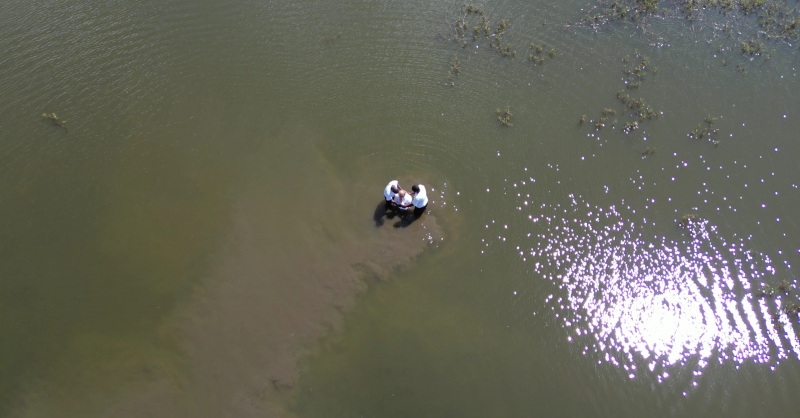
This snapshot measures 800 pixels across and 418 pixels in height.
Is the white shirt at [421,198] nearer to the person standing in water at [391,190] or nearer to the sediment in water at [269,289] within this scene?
the person standing in water at [391,190]

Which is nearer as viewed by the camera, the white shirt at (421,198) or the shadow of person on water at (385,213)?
the white shirt at (421,198)

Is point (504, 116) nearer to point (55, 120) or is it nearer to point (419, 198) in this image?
point (419, 198)

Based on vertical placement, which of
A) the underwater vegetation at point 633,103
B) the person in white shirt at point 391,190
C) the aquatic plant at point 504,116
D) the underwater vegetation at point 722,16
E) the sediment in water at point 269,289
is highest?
the underwater vegetation at point 722,16

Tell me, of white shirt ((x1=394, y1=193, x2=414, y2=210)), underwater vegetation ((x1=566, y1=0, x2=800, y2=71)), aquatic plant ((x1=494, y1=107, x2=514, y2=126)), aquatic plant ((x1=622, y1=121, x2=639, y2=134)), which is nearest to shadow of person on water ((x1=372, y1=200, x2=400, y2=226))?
white shirt ((x1=394, y1=193, x2=414, y2=210))

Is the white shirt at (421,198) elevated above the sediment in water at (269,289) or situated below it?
above

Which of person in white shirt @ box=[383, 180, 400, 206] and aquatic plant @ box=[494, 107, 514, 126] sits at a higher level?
aquatic plant @ box=[494, 107, 514, 126]

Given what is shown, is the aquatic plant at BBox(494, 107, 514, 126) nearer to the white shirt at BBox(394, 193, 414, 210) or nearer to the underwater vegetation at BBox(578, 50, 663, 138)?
the underwater vegetation at BBox(578, 50, 663, 138)

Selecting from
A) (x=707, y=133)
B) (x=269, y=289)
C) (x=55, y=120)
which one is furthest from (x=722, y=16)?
(x=55, y=120)

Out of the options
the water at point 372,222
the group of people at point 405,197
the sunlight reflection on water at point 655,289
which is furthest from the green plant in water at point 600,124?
the group of people at point 405,197
